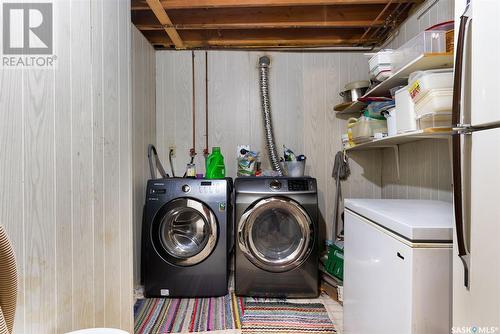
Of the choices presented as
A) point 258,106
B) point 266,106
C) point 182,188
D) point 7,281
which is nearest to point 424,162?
point 266,106

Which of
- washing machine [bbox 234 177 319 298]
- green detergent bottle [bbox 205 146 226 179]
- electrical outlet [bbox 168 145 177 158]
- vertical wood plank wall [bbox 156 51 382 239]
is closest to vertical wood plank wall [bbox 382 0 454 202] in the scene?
vertical wood plank wall [bbox 156 51 382 239]

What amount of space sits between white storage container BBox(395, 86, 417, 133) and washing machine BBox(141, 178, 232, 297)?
1364mm

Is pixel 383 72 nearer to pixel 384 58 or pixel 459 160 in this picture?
pixel 384 58

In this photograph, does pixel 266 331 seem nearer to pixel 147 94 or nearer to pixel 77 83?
pixel 77 83

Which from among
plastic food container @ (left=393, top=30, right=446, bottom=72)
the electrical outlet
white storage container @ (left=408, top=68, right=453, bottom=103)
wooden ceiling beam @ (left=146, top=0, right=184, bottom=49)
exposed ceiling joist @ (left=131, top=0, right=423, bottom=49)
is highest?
exposed ceiling joist @ (left=131, top=0, right=423, bottom=49)

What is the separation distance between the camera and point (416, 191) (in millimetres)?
2061

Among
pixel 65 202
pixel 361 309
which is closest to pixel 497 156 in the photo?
pixel 361 309

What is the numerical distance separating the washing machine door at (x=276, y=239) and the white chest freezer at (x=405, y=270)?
2.85 ft

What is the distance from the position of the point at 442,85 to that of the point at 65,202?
5.11 ft

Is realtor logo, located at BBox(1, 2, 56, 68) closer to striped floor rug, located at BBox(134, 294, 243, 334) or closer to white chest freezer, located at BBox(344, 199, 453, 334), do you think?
white chest freezer, located at BBox(344, 199, 453, 334)

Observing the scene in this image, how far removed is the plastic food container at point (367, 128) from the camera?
6.19 feet

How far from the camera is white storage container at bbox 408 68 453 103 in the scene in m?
1.16

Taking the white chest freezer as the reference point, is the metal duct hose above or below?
above

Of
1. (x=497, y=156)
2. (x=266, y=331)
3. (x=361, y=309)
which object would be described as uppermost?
(x=497, y=156)
